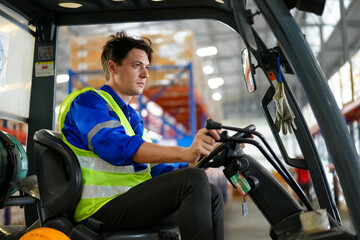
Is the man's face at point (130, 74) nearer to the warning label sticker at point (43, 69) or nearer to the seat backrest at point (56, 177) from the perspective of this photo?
the seat backrest at point (56, 177)

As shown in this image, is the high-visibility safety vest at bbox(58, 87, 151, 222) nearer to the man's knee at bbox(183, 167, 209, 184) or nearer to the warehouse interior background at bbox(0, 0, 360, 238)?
the man's knee at bbox(183, 167, 209, 184)

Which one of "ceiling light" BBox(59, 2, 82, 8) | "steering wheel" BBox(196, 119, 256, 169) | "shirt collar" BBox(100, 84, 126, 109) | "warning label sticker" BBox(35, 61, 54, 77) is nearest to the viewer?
"steering wheel" BBox(196, 119, 256, 169)

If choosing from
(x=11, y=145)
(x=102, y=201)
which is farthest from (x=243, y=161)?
(x=11, y=145)

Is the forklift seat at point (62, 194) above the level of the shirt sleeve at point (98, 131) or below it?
below

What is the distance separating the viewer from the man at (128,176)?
1.79m

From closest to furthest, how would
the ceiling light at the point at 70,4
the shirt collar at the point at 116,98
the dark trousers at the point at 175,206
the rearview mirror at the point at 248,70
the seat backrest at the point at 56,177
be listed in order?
1. the dark trousers at the point at 175,206
2. the seat backrest at the point at 56,177
3. the rearview mirror at the point at 248,70
4. the shirt collar at the point at 116,98
5. the ceiling light at the point at 70,4

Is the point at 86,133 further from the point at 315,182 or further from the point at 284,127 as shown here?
the point at 315,182

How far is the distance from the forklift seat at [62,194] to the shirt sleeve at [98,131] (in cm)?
10

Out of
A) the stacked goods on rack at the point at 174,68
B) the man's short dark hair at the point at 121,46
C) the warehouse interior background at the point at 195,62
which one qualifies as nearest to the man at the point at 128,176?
the man's short dark hair at the point at 121,46

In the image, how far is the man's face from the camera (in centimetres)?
234

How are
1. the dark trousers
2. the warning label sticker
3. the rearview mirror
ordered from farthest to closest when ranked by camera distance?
the warning label sticker, the rearview mirror, the dark trousers

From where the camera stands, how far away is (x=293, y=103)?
2197 mm

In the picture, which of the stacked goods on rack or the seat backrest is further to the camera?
the stacked goods on rack

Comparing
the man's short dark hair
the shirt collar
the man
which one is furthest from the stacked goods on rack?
the man
